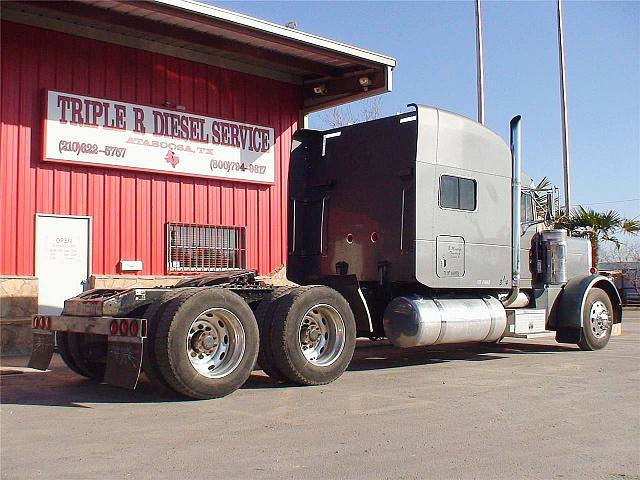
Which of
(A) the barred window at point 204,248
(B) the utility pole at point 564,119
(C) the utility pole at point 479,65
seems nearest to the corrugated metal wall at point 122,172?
(A) the barred window at point 204,248

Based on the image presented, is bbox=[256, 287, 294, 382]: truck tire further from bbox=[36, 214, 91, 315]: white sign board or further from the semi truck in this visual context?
bbox=[36, 214, 91, 315]: white sign board

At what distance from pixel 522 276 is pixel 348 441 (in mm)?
7130

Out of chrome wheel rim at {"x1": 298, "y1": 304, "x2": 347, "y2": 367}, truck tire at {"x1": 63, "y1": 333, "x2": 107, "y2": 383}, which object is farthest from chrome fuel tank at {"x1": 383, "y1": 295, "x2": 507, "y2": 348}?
truck tire at {"x1": 63, "y1": 333, "x2": 107, "y2": 383}

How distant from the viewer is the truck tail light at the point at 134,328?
25.4 feet

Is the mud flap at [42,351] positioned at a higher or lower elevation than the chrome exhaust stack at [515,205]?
lower

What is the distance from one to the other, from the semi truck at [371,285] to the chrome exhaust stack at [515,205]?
2 centimetres

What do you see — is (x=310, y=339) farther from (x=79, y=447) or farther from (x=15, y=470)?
(x=15, y=470)

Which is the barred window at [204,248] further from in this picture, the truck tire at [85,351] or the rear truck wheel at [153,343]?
the rear truck wheel at [153,343]

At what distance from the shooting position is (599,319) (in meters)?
13.0

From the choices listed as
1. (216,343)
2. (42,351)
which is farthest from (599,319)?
(42,351)

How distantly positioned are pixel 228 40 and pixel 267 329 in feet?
26.8

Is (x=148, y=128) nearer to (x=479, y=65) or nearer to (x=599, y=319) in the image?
(x=599, y=319)

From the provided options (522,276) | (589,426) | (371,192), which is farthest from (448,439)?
(522,276)

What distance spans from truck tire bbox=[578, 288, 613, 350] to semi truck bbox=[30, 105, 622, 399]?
27 mm
